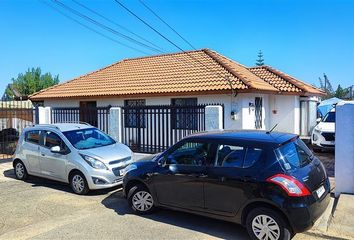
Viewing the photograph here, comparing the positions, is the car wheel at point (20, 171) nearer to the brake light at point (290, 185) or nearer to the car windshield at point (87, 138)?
the car windshield at point (87, 138)

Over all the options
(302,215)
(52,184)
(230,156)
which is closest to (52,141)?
(52,184)

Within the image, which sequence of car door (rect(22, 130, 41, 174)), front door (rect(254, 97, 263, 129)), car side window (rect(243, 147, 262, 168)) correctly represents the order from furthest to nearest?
1. front door (rect(254, 97, 263, 129))
2. car door (rect(22, 130, 41, 174))
3. car side window (rect(243, 147, 262, 168))

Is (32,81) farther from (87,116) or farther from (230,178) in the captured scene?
(230,178)

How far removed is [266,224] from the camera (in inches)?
192

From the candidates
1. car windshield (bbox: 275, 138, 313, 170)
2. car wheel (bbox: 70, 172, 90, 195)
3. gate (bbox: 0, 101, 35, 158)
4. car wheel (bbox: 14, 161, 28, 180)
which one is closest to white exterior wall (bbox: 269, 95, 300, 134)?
gate (bbox: 0, 101, 35, 158)

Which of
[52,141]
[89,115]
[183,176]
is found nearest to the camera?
[183,176]

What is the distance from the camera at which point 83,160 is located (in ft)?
26.3

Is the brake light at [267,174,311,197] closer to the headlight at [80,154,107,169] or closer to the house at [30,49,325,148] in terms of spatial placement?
the headlight at [80,154,107,169]

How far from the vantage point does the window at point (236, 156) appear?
5133 mm

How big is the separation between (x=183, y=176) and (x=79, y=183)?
3410 mm

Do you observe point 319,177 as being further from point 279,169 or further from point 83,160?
point 83,160

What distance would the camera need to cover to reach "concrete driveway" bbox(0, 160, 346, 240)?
5.48 metres

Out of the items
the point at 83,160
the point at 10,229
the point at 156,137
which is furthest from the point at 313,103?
the point at 10,229

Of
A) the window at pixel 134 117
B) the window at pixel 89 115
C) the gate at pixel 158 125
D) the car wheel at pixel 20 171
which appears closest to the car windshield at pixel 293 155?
the gate at pixel 158 125
